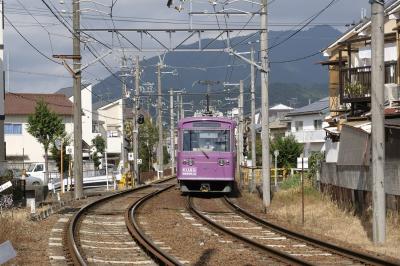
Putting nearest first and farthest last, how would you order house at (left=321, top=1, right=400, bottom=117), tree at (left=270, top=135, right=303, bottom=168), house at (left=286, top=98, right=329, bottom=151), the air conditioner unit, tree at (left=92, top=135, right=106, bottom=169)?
the air conditioner unit < house at (left=321, top=1, right=400, bottom=117) < tree at (left=270, top=135, right=303, bottom=168) < house at (left=286, top=98, right=329, bottom=151) < tree at (left=92, top=135, right=106, bottom=169)

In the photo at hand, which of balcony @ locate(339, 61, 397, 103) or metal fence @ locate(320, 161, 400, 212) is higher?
balcony @ locate(339, 61, 397, 103)

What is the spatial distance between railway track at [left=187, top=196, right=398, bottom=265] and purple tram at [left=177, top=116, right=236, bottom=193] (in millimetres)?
5789

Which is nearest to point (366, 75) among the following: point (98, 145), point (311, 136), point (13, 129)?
point (311, 136)

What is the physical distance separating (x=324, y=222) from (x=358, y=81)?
9735 mm

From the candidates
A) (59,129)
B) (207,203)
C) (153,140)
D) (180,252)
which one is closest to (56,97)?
(153,140)

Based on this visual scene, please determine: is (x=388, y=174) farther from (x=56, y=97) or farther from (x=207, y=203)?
(x=56, y=97)

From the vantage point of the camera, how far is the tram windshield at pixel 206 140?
30.2 meters

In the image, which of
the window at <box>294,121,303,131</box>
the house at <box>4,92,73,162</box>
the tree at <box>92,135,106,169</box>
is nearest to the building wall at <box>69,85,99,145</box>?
the tree at <box>92,135,106,169</box>

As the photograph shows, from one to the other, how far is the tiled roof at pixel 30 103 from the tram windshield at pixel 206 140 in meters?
40.3

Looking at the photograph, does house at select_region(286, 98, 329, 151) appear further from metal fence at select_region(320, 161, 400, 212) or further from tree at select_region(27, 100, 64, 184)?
metal fence at select_region(320, 161, 400, 212)

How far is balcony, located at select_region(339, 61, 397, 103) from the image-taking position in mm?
27516

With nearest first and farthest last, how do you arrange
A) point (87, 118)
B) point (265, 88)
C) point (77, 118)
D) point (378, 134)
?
point (378, 134) < point (265, 88) < point (77, 118) < point (87, 118)

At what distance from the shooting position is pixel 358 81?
28297 millimetres

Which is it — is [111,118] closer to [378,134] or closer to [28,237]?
[28,237]
